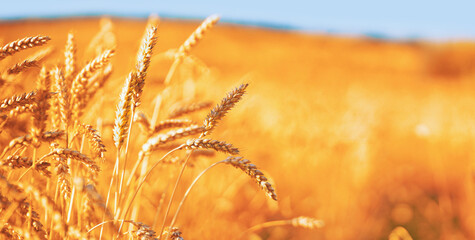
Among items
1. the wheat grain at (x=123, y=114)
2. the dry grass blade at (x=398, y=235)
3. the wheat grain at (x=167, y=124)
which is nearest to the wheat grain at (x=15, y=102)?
the wheat grain at (x=123, y=114)

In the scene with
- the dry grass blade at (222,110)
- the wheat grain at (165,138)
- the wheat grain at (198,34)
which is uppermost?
the wheat grain at (198,34)

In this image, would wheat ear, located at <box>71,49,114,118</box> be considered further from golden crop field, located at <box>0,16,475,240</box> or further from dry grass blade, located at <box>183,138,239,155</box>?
dry grass blade, located at <box>183,138,239,155</box>

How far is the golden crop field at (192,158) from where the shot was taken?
88 centimetres

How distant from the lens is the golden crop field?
2.87 ft

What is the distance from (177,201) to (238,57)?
19769mm

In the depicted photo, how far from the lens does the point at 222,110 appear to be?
2.95 feet

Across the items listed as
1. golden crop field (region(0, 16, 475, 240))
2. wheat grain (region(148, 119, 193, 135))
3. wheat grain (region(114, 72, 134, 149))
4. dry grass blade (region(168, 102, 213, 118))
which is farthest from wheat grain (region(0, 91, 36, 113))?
dry grass blade (region(168, 102, 213, 118))

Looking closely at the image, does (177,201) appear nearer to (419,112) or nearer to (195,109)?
(195,109)

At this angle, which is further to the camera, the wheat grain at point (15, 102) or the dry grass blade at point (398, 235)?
the dry grass blade at point (398, 235)

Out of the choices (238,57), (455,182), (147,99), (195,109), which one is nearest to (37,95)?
(195,109)

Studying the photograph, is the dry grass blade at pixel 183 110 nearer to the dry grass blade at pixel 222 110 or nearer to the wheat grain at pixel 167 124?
the wheat grain at pixel 167 124

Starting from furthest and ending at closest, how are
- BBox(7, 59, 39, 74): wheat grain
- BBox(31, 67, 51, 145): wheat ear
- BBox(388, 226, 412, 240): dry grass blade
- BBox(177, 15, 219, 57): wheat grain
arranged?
Answer: BBox(388, 226, 412, 240): dry grass blade < BBox(177, 15, 219, 57): wheat grain < BBox(7, 59, 39, 74): wheat grain < BBox(31, 67, 51, 145): wheat ear

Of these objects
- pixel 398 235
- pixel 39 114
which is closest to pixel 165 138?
pixel 39 114

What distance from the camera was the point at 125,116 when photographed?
830mm
